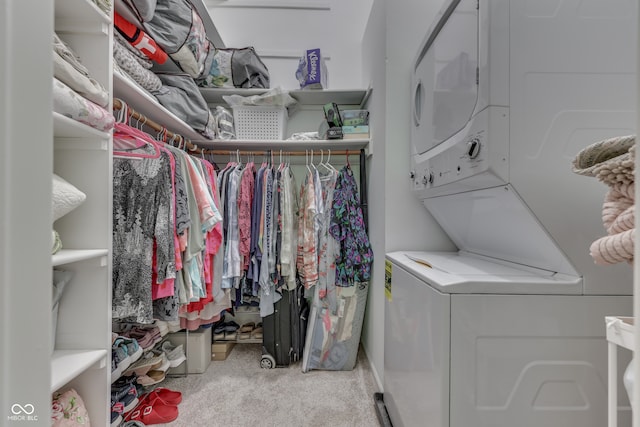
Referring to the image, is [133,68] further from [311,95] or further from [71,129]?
[311,95]

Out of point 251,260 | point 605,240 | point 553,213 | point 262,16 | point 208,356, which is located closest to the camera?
point 605,240

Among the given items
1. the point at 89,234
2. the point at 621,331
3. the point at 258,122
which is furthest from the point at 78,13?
the point at 621,331

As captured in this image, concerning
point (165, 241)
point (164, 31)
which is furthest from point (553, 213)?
point (164, 31)

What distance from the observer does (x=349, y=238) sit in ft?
6.12

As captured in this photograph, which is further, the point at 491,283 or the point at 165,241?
the point at 165,241

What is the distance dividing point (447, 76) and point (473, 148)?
0.37m

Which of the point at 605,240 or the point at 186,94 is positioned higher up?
the point at 186,94

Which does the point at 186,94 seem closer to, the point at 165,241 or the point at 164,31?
the point at 164,31

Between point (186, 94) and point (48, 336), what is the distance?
167cm

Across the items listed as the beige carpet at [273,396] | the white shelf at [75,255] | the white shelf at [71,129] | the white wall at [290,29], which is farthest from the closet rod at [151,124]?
the beige carpet at [273,396]

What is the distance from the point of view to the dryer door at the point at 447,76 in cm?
85

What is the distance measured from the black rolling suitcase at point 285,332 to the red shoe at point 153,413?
2.01 ft

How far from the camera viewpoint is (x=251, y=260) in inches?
72.6

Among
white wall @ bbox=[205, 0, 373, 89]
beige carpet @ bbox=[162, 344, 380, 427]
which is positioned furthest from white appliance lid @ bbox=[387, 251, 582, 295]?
white wall @ bbox=[205, 0, 373, 89]
